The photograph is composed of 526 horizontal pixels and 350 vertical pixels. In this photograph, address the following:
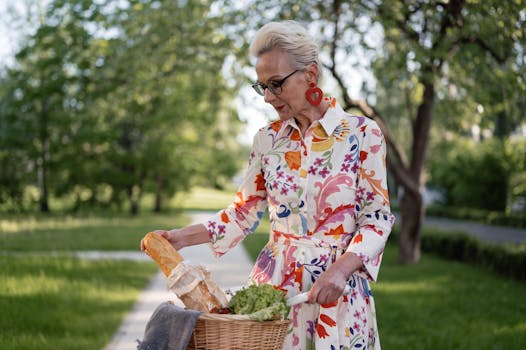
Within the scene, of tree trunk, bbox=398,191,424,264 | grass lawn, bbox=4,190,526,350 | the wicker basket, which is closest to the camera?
the wicker basket

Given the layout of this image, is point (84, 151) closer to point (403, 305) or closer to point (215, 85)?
point (215, 85)

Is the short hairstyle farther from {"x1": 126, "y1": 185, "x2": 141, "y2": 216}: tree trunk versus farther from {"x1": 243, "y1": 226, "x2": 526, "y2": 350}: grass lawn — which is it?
{"x1": 126, "y1": 185, "x2": 141, "y2": 216}: tree trunk

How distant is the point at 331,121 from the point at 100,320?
16.8 ft

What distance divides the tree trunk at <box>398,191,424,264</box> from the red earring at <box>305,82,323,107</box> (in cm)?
1021

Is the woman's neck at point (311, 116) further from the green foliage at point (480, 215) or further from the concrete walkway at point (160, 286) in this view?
the green foliage at point (480, 215)

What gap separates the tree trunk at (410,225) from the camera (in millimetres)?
12773

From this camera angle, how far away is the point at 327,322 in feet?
8.59

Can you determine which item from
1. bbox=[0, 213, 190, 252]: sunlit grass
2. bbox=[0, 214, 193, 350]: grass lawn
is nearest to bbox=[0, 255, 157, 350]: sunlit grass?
bbox=[0, 214, 193, 350]: grass lawn

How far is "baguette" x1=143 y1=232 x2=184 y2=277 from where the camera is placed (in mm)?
2588

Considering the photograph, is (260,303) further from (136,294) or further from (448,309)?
Answer: (136,294)

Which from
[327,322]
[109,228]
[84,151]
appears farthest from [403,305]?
[84,151]

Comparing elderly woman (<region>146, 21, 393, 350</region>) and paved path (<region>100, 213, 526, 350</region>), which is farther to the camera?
paved path (<region>100, 213, 526, 350</region>)

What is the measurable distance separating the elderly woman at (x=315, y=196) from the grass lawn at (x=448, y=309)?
397 cm

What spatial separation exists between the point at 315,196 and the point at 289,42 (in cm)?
59
